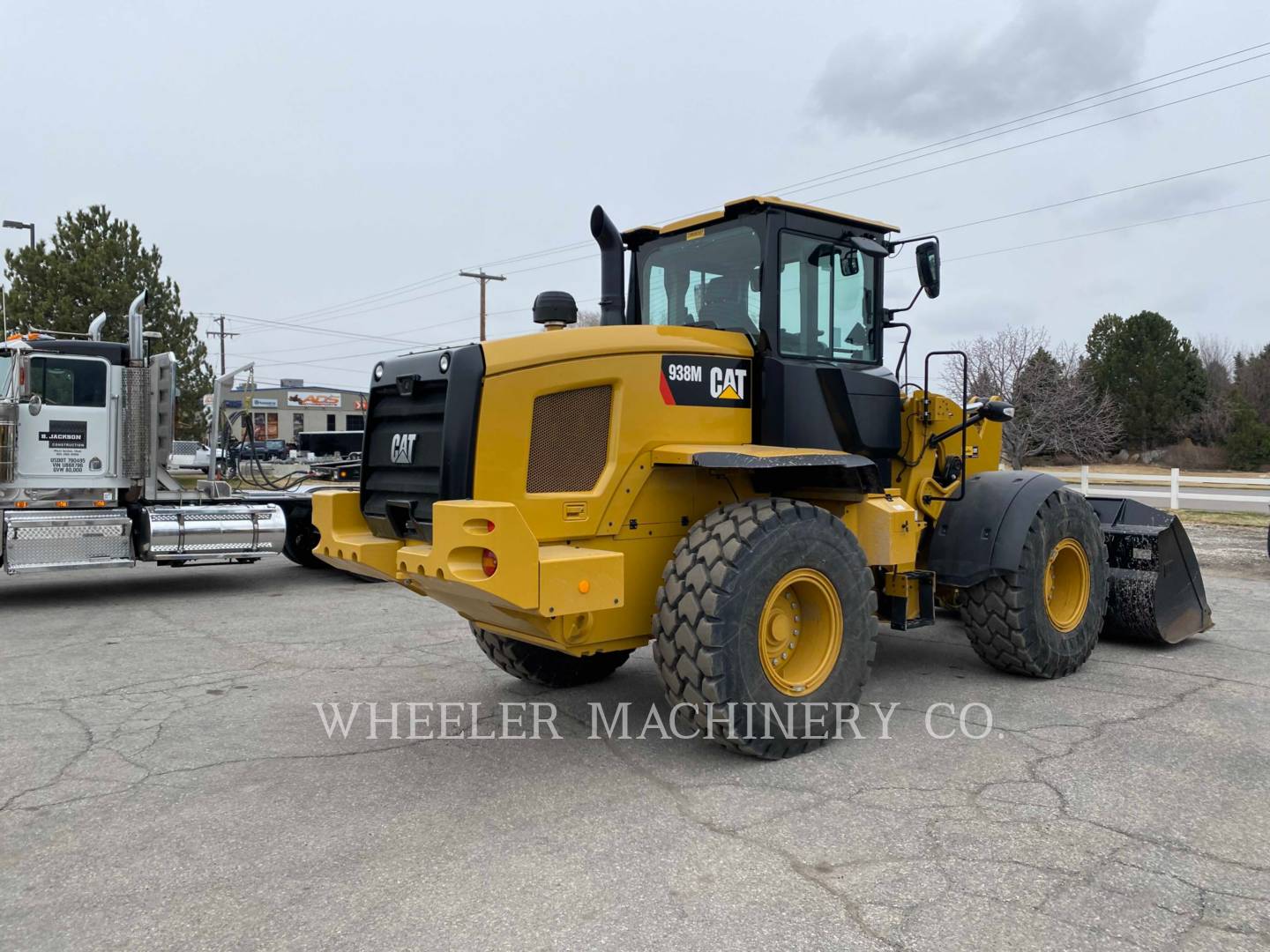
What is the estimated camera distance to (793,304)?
18.0ft

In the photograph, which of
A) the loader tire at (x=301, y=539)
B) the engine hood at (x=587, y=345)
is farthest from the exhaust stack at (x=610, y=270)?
the loader tire at (x=301, y=539)

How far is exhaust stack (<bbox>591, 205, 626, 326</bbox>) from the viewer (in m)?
5.80

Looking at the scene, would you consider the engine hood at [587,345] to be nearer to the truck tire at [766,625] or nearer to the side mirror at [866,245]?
the truck tire at [766,625]

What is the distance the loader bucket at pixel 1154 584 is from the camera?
7105mm

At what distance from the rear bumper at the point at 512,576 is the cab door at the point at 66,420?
7195 mm

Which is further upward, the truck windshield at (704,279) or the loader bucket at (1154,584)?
the truck windshield at (704,279)

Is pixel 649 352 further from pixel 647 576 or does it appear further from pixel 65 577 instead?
pixel 65 577

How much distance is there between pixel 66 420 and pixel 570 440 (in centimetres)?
800

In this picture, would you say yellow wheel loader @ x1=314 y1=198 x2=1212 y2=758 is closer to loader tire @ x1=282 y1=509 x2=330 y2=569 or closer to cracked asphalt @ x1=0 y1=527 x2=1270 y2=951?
cracked asphalt @ x1=0 y1=527 x2=1270 y2=951

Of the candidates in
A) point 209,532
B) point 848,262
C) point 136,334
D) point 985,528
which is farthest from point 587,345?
point 136,334

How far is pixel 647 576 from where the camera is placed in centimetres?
485

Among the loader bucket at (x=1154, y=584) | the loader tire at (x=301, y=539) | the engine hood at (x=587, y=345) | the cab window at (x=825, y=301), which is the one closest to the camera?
the engine hood at (x=587, y=345)

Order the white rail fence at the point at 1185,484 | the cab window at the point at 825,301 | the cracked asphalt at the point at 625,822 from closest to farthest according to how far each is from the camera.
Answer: the cracked asphalt at the point at 625,822 < the cab window at the point at 825,301 < the white rail fence at the point at 1185,484

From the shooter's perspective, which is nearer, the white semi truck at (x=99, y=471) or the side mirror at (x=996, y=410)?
the side mirror at (x=996, y=410)
